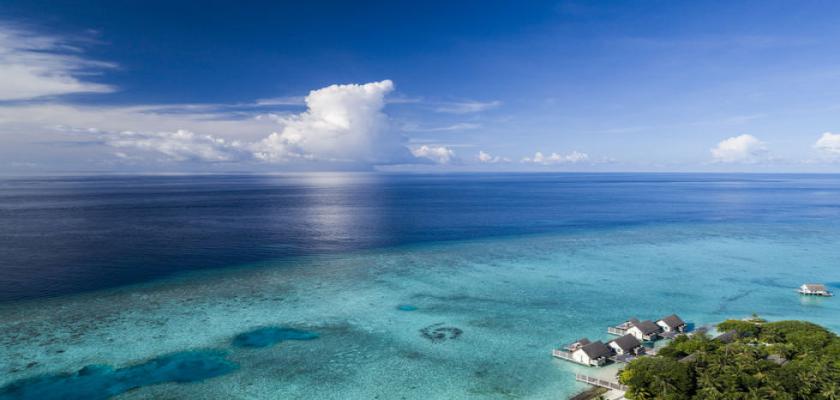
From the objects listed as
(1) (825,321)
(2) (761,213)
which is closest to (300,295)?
(1) (825,321)

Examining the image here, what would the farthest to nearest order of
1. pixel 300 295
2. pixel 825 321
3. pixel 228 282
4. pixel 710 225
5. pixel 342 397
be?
pixel 710 225 < pixel 228 282 < pixel 300 295 < pixel 825 321 < pixel 342 397

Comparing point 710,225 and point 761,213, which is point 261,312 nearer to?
point 710,225

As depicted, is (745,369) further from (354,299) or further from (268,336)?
(268,336)

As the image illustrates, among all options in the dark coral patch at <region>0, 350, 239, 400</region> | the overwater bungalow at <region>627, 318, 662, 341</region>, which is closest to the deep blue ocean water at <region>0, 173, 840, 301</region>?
the dark coral patch at <region>0, 350, 239, 400</region>

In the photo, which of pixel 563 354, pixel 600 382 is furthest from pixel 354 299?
pixel 600 382

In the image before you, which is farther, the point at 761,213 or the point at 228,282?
the point at 761,213

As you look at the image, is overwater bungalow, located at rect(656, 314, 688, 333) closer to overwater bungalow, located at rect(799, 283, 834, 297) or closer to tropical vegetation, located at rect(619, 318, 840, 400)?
tropical vegetation, located at rect(619, 318, 840, 400)
